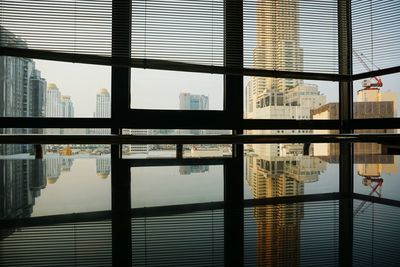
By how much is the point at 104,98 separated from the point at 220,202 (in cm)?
216

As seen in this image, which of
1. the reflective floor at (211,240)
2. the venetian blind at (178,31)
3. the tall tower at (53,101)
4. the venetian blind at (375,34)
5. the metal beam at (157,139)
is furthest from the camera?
the venetian blind at (375,34)

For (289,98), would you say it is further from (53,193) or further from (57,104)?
(53,193)

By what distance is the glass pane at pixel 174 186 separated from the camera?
455 millimetres

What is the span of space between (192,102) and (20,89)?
1.26 m

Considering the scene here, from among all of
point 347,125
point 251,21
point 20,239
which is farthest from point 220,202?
point 347,125

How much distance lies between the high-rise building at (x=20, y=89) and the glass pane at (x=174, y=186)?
74.1 inches

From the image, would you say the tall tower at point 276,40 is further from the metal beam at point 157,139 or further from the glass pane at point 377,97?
the metal beam at point 157,139

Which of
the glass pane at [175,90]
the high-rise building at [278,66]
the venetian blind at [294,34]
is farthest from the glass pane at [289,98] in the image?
the glass pane at [175,90]

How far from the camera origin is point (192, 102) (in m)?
2.59

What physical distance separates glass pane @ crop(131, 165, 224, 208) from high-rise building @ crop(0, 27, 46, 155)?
188 centimetres

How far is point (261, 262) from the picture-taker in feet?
0.78

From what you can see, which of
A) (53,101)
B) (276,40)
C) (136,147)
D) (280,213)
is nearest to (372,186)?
(280,213)

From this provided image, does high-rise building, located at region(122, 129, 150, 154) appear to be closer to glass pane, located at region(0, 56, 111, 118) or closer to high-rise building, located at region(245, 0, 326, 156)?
glass pane, located at region(0, 56, 111, 118)

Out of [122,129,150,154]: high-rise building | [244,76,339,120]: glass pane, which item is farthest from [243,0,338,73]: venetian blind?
[122,129,150,154]: high-rise building
